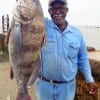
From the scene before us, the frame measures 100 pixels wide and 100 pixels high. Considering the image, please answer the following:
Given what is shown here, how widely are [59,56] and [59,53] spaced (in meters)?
0.04

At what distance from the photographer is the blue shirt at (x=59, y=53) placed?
175 inches

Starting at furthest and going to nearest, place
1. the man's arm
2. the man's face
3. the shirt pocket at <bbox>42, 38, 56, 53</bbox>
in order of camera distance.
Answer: the man's arm → the shirt pocket at <bbox>42, 38, 56, 53</bbox> → the man's face

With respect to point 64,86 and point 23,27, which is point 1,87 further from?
point 23,27

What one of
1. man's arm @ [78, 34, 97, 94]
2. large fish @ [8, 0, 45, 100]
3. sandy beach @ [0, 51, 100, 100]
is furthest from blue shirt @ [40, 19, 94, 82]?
sandy beach @ [0, 51, 100, 100]

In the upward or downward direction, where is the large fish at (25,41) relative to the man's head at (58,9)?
downward

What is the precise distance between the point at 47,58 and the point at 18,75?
1063mm

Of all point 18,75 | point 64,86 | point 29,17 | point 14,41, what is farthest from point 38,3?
point 64,86

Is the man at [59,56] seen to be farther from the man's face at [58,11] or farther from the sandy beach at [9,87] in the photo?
the sandy beach at [9,87]

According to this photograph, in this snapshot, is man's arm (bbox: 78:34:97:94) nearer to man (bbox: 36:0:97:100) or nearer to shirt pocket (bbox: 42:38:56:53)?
man (bbox: 36:0:97:100)

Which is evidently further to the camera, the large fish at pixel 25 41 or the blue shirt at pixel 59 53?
the blue shirt at pixel 59 53

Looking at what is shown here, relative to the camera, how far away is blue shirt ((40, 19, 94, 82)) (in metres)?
4.45

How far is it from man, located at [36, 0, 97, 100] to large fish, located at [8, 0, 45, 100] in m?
0.99

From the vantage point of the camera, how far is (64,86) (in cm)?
462

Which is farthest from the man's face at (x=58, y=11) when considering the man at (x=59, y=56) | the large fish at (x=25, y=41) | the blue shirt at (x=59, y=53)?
the large fish at (x=25, y=41)
